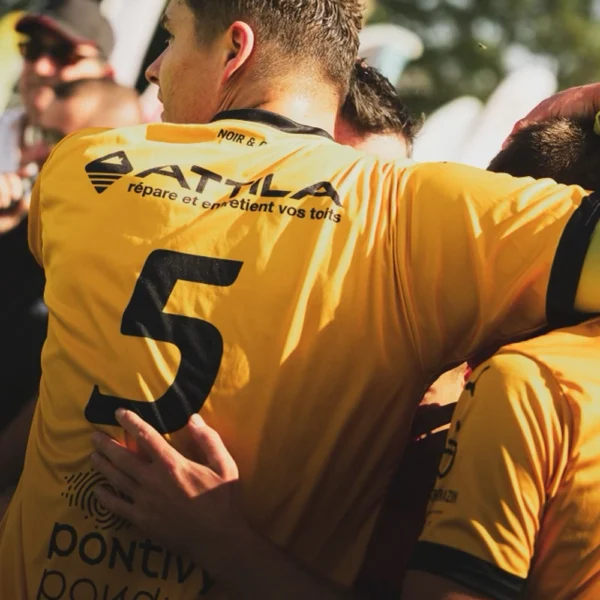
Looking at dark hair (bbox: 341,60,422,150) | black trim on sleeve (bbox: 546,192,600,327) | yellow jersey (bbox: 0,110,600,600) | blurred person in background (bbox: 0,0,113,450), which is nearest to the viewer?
black trim on sleeve (bbox: 546,192,600,327)

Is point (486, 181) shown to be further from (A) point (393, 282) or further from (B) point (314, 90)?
(B) point (314, 90)

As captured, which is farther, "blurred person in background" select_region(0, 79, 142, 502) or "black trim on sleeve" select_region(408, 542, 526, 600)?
"blurred person in background" select_region(0, 79, 142, 502)

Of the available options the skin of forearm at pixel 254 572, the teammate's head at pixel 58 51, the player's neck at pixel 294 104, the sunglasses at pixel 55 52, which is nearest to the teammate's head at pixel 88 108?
the teammate's head at pixel 58 51

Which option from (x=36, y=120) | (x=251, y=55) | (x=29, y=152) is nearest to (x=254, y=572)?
(x=251, y=55)

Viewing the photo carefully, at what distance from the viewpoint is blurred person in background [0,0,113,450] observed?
3.79 m

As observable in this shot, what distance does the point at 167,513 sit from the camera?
1.87 m

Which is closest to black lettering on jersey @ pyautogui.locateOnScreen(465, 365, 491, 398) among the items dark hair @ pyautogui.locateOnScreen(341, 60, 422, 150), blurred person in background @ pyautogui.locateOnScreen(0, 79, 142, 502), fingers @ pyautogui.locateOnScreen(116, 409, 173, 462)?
fingers @ pyautogui.locateOnScreen(116, 409, 173, 462)

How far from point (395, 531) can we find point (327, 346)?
462mm

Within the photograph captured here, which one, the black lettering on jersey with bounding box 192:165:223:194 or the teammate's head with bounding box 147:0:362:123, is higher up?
the teammate's head with bounding box 147:0:362:123

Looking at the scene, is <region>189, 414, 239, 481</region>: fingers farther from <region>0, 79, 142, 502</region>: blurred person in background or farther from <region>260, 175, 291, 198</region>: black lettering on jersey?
<region>0, 79, 142, 502</region>: blurred person in background

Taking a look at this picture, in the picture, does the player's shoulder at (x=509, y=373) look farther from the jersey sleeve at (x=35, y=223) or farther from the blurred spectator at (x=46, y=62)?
the blurred spectator at (x=46, y=62)

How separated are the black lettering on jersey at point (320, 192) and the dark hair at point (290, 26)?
0.49 meters

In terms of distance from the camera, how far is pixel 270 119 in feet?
7.45

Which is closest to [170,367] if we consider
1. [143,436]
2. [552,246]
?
[143,436]
